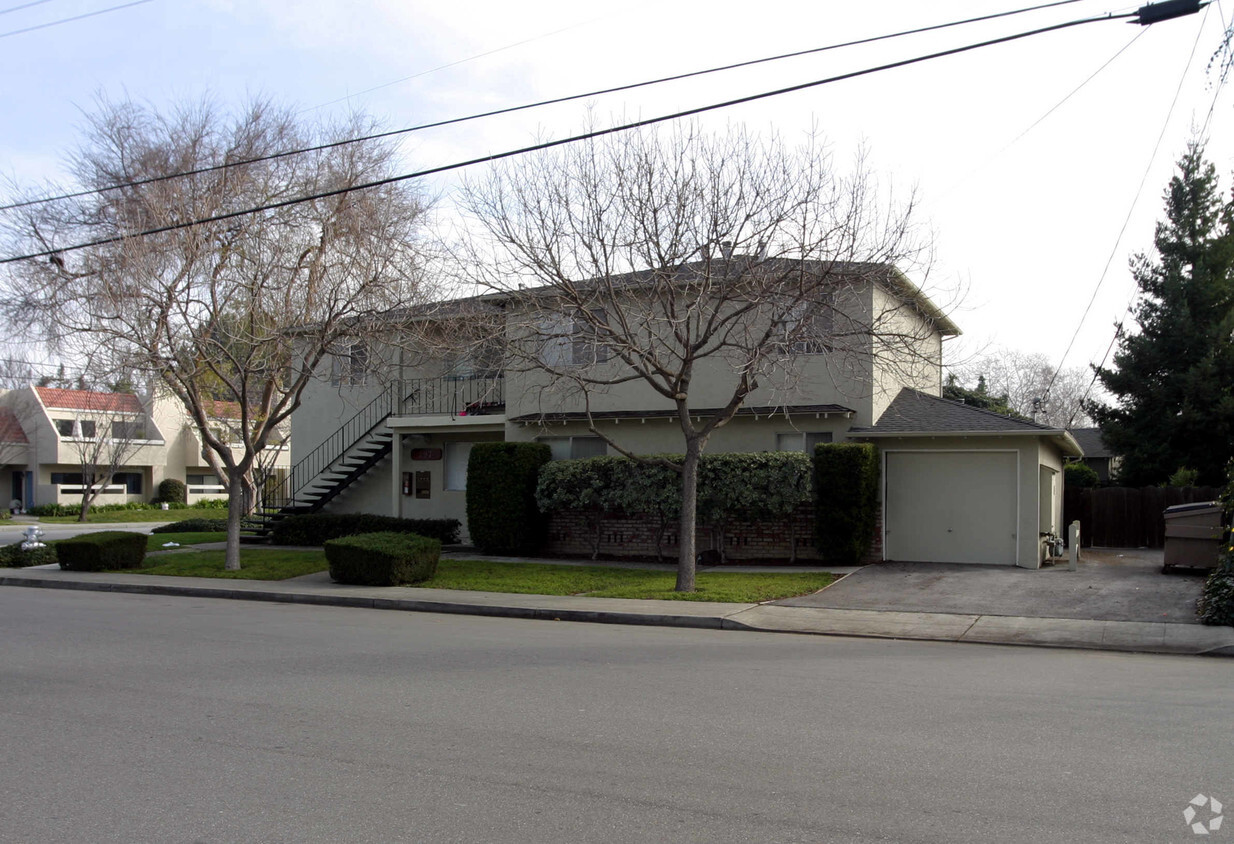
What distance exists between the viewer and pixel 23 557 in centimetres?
2134

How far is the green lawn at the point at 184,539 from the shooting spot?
26.2 m

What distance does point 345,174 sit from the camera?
19.9 meters

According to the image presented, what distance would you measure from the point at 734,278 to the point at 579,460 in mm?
6125

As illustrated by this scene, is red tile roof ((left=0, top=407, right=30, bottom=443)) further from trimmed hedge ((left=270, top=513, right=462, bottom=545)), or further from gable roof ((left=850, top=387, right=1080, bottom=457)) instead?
gable roof ((left=850, top=387, right=1080, bottom=457))

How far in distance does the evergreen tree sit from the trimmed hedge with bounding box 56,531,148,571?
93.9 feet

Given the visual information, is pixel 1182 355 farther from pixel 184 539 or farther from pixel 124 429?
pixel 124 429

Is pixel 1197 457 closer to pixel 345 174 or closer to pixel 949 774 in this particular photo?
pixel 345 174

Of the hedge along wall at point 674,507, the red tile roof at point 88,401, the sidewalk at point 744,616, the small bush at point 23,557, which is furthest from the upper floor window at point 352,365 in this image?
the red tile roof at point 88,401

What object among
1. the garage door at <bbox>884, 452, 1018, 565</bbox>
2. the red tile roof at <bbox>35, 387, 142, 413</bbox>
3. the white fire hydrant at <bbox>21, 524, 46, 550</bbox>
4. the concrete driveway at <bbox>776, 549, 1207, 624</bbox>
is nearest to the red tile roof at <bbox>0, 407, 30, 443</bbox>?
the red tile roof at <bbox>35, 387, 142, 413</bbox>

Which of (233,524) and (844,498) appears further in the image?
(233,524)

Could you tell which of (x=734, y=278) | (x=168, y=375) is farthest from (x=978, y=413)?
(x=168, y=375)

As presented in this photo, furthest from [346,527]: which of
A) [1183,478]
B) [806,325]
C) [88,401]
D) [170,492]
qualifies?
[170,492]

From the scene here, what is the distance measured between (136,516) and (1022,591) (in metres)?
40.4

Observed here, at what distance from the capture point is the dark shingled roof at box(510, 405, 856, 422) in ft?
62.8
